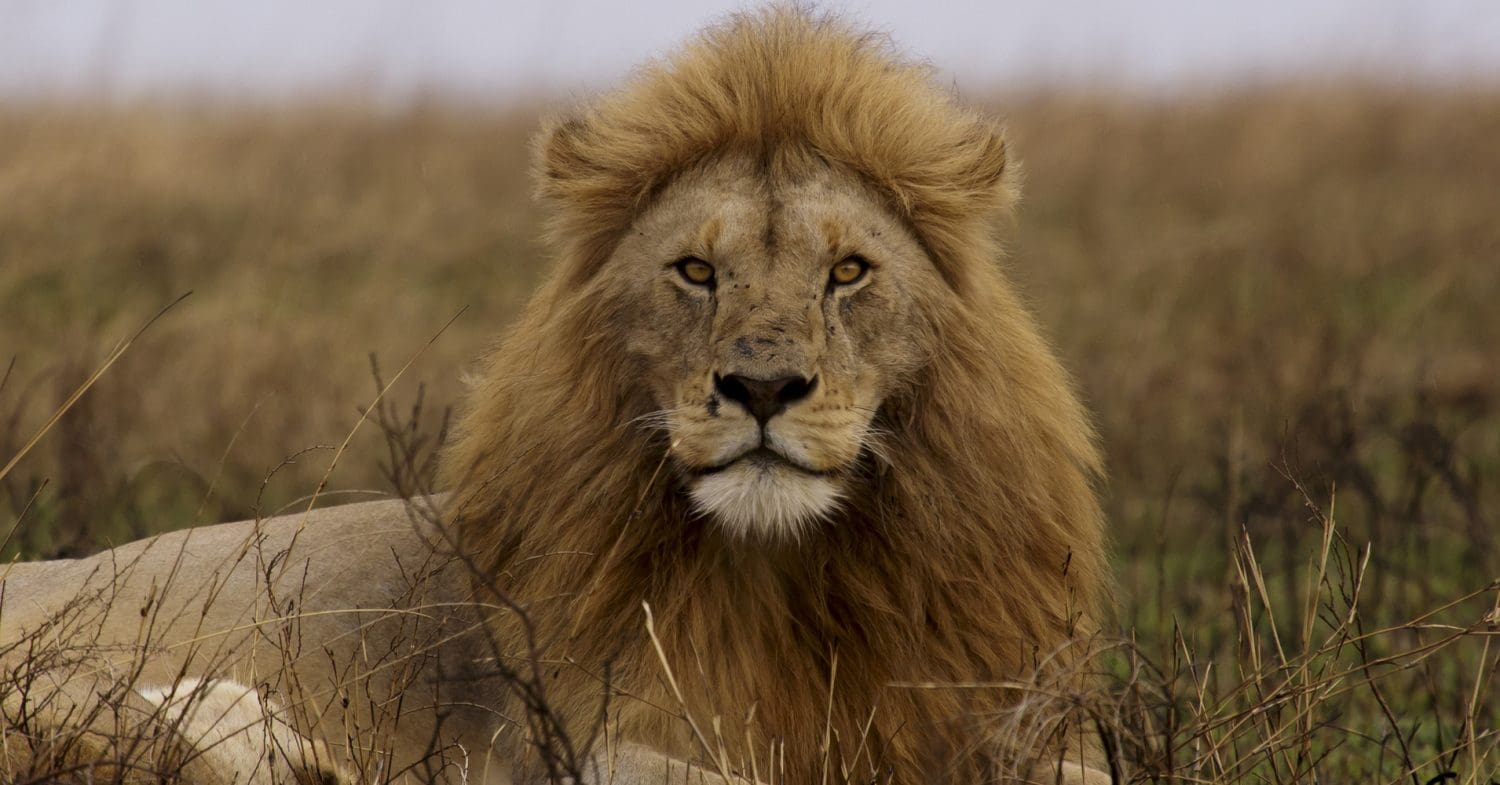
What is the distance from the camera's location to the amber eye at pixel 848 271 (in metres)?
3.62

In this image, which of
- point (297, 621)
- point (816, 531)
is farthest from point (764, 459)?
point (297, 621)

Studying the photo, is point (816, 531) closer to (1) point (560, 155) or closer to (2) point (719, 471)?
(2) point (719, 471)

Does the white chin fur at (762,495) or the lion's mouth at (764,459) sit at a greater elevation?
the lion's mouth at (764,459)

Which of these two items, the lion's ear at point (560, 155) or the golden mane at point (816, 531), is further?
the lion's ear at point (560, 155)

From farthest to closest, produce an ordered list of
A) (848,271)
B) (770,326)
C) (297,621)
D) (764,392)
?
(297,621) → (848,271) → (770,326) → (764,392)

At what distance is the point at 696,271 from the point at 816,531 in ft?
1.95

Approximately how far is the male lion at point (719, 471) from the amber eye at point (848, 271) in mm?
12

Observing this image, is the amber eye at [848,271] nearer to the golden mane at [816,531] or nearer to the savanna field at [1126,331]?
the golden mane at [816,531]

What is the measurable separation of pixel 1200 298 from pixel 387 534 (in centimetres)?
815

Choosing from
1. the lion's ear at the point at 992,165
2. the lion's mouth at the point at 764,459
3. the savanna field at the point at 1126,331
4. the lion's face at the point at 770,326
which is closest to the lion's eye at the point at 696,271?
the lion's face at the point at 770,326

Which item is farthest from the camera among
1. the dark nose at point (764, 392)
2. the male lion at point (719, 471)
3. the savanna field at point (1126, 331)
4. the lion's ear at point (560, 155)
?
the savanna field at point (1126, 331)

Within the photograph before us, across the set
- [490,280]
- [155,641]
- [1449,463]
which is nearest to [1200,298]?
[490,280]

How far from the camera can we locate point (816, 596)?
369 cm

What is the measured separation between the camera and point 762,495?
10.8ft
